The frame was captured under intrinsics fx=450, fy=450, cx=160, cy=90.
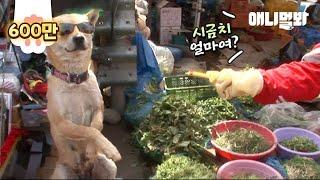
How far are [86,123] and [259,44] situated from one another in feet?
10.3

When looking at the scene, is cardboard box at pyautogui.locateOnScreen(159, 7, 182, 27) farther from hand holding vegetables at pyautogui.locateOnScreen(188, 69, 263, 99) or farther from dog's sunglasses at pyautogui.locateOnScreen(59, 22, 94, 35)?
dog's sunglasses at pyautogui.locateOnScreen(59, 22, 94, 35)

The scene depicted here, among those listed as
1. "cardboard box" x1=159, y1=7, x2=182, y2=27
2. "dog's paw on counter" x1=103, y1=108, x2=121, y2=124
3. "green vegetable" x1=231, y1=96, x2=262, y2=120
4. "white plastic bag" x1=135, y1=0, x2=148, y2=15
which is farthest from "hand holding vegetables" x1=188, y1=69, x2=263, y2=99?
"cardboard box" x1=159, y1=7, x2=182, y2=27

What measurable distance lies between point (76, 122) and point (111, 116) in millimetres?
541

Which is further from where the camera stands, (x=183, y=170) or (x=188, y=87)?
(x=188, y=87)

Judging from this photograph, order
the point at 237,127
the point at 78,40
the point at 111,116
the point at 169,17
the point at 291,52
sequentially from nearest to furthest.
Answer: the point at 78,40 < the point at 111,116 < the point at 237,127 < the point at 169,17 < the point at 291,52

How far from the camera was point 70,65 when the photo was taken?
2.11 m

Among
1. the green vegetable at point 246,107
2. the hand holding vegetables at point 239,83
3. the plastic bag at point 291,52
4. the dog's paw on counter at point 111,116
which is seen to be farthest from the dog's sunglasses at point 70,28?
the plastic bag at point 291,52

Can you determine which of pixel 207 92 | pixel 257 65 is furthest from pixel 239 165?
pixel 257 65

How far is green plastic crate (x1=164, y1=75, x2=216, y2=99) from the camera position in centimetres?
373

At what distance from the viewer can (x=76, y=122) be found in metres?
2.15

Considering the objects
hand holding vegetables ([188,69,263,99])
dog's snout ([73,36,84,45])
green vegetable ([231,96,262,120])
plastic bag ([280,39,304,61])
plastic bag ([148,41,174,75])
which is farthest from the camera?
plastic bag ([280,39,304,61])

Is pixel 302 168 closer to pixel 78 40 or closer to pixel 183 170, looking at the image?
pixel 183 170

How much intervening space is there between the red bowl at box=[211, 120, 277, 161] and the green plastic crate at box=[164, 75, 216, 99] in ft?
2.37

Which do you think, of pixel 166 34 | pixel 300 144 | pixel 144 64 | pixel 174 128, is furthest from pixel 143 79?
pixel 300 144
